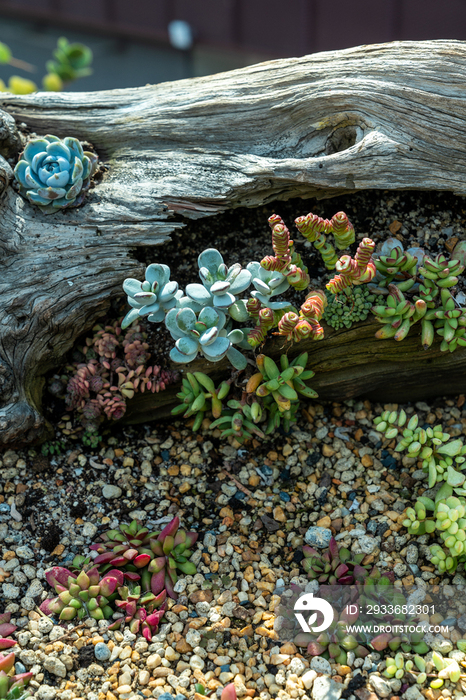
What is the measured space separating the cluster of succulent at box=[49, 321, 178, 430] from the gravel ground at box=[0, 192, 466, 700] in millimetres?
132

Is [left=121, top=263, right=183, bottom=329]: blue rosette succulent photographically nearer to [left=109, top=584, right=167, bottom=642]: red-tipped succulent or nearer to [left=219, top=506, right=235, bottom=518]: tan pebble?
[left=219, top=506, right=235, bottom=518]: tan pebble

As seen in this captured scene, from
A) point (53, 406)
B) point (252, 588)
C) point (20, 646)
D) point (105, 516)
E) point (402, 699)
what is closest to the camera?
point (402, 699)

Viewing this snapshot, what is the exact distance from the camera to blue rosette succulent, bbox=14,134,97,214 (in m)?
2.78

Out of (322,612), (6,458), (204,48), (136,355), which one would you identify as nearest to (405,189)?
(136,355)

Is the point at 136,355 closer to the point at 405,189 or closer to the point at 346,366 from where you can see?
the point at 346,366

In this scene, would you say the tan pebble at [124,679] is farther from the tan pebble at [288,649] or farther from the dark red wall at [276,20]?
the dark red wall at [276,20]

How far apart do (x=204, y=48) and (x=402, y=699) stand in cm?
705

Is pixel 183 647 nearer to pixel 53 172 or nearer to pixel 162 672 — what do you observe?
pixel 162 672

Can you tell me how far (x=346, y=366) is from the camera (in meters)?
2.85

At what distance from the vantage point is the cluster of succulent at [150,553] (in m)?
2.48

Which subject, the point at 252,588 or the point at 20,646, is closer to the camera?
the point at 20,646

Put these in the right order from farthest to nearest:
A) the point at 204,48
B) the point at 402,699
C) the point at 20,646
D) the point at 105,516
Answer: the point at 204,48, the point at 105,516, the point at 20,646, the point at 402,699

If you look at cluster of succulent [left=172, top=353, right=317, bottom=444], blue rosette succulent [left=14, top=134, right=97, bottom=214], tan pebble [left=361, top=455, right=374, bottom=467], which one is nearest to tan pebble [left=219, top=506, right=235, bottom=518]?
cluster of succulent [left=172, top=353, right=317, bottom=444]

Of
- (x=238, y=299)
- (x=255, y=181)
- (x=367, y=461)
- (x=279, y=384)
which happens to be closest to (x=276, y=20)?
(x=255, y=181)
